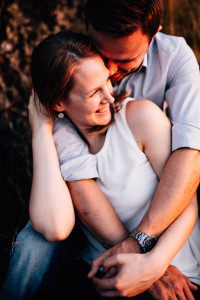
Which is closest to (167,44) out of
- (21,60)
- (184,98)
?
(184,98)

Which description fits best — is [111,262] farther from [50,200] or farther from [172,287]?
[50,200]

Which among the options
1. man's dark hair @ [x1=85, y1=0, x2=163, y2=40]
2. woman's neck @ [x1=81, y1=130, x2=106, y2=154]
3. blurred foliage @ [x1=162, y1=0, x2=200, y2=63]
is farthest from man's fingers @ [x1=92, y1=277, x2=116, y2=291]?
blurred foliage @ [x1=162, y1=0, x2=200, y2=63]

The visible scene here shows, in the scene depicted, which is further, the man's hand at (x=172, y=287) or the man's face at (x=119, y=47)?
the man's face at (x=119, y=47)

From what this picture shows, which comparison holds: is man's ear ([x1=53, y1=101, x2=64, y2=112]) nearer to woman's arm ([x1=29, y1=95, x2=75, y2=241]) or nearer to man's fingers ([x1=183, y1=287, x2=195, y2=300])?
woman's arm ([x1=29, y1=95, x2=75, y2=241])

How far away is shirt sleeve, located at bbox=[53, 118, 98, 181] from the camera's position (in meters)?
1.79

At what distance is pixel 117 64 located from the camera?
1888 mm

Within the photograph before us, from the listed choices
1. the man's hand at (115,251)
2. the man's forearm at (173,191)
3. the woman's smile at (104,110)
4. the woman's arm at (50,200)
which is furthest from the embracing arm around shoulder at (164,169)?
the woman's arm at (50,200)

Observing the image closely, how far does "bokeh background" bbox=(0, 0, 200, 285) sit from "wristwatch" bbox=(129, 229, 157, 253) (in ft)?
5.45

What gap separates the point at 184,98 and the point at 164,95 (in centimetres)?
42

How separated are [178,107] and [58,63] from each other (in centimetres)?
82

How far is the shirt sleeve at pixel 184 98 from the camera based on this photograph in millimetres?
1682

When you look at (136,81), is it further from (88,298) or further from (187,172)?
(88,298)

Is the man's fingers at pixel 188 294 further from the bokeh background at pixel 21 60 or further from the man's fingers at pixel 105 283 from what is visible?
the bokeh background at pixel 21 60

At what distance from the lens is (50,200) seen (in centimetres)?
178
